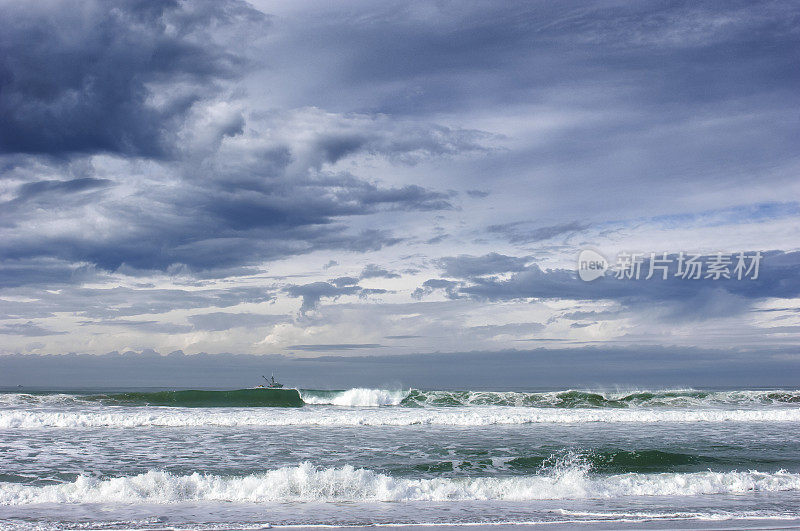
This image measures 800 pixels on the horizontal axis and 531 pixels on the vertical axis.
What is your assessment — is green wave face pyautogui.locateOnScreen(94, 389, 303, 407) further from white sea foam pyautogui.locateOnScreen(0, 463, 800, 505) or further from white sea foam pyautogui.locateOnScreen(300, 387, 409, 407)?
white sea foam pyautogui.locateOnScreen(0, 463, 800, 505)

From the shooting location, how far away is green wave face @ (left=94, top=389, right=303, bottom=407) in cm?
3634

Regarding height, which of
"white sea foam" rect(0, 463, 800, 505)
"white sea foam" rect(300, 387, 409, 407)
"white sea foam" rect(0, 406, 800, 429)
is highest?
"white sea foam" rect(0, 463, 800, 505)

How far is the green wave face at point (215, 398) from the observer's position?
119 feet

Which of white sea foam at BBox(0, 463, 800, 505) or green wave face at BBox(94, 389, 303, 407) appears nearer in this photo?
white sea foam at BBox(0, 463, 800, 505)

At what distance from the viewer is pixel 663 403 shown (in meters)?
37.8

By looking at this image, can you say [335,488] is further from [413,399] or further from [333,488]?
[413,399]

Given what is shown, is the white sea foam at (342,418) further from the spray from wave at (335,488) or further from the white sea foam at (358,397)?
the spray from wave at (335,488)

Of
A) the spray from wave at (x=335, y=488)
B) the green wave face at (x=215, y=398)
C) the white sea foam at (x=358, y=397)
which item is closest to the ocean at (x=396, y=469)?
the spray from wave at (x=335, y=488)

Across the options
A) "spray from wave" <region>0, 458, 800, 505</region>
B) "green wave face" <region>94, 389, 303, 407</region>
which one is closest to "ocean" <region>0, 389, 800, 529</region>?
"spray from wave" <region>0, 458, 800, 505</region>

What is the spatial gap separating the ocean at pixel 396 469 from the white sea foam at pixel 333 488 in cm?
4

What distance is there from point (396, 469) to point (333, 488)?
3.41m

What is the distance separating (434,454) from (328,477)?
589cm

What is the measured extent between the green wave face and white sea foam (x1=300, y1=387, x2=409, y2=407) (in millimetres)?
1460

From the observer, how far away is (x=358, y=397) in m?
43.2
